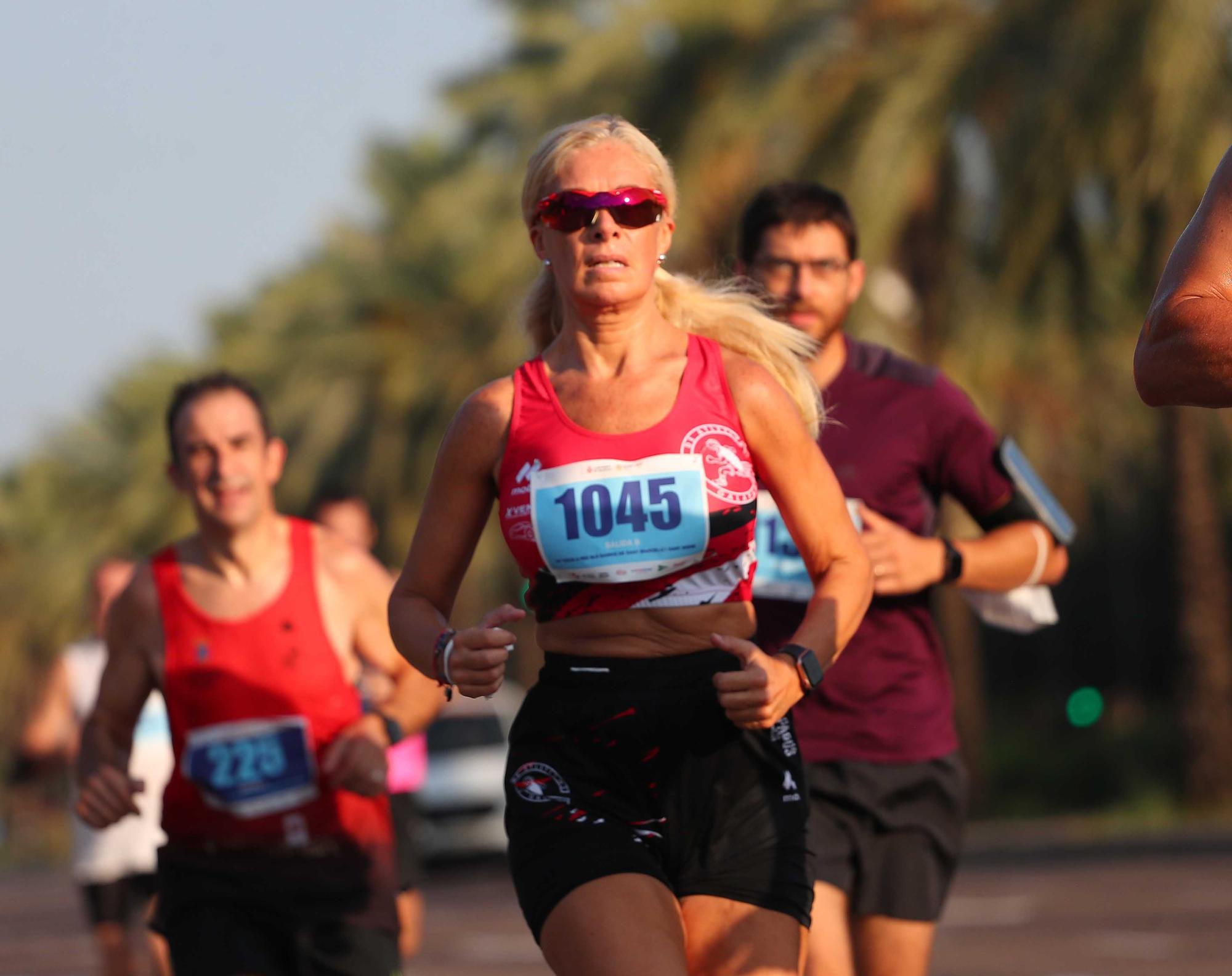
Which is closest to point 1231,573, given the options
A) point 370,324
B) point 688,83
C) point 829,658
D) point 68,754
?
point 370,324

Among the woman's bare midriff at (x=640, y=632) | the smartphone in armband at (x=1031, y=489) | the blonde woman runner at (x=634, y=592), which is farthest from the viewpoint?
the smartphone in armband at (x=1031, y=489)

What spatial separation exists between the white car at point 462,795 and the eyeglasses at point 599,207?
17.5 meters

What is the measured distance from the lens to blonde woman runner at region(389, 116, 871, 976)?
3.54 meters

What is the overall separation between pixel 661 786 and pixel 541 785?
211mm

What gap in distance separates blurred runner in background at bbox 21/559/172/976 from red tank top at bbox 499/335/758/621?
16.6ft

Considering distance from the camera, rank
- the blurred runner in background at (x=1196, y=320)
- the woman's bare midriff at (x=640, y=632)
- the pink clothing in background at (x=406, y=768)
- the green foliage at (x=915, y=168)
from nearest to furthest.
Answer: the blurred runner in background at (x=1196, y=320), the woman's bare midriff at (x=640, y=632), the pink clothing in background at (x=406, y=768), the green foliage at (x=915, y=168)

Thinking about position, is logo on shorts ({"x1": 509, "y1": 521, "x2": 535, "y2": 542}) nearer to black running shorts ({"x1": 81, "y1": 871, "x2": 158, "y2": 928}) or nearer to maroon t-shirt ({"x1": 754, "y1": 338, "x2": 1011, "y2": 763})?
maroon t-shirt ({"x1": 754, "y1": 338, "x2": 1011, "y2": 763})

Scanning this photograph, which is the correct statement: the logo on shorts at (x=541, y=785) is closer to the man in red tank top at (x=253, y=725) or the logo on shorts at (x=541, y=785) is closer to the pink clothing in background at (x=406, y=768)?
the man in red tank top at (x=253, y=725)

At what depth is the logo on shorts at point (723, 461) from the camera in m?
3.68

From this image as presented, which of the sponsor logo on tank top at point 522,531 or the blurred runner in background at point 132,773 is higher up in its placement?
the sponsor logo on tank top at point 522,531

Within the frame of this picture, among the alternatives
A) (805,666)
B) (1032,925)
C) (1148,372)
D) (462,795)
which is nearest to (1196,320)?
(1148,372)

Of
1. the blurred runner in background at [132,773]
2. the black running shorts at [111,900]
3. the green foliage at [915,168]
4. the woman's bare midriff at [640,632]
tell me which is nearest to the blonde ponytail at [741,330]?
the woman's bare midriff at [640,632]

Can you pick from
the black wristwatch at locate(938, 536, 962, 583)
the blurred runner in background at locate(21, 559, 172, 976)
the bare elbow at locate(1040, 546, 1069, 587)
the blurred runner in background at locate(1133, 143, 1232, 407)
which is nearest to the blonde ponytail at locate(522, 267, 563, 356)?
the black wristwatch at locate(938, 536, 962, 583)

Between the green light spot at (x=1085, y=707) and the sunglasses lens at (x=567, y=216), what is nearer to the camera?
the sunglasses lens at (x=567, y=216)
